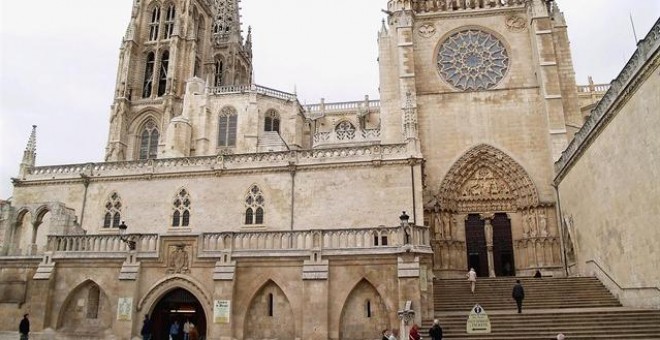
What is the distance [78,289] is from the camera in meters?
18.5

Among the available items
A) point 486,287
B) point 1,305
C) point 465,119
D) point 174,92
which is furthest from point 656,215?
point 174,92

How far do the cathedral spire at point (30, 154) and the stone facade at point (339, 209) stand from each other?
0.15m

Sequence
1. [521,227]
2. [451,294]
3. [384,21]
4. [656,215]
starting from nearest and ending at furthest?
[656,215]
[451,294]
[521,227]
[384,21]

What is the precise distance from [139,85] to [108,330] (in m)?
36.7

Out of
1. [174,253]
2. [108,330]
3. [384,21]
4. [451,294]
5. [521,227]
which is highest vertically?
[384,21]

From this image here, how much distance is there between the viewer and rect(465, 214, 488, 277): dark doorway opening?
85.0ft

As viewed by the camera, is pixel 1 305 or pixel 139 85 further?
pixel 139 85

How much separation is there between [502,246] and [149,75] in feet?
129

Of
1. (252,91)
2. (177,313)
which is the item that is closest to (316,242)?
(177,313)

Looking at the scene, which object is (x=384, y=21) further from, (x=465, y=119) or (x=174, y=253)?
(x=174, y=253)

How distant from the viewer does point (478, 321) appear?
48.1 ft

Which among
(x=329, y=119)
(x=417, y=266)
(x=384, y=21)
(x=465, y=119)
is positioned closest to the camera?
(x=417, y=266)

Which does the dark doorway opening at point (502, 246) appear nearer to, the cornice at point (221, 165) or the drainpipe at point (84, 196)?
the cornice at point (221, 165)

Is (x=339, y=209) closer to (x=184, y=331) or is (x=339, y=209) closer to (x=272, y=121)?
(x=184, y=331)
